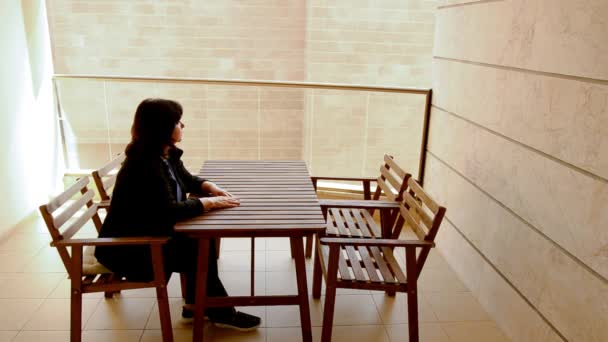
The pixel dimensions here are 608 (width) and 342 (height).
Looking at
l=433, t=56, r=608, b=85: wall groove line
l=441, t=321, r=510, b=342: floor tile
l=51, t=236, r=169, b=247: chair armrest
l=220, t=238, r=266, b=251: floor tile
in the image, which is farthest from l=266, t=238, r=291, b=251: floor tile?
l=433, t=56, r=608, b=85: wall groove line

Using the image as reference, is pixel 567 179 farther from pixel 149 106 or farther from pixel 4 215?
pixel 4 215

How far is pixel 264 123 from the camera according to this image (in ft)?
14.9

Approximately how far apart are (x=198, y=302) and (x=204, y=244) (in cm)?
33

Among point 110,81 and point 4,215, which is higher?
point 110,81

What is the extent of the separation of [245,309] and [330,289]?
76cm

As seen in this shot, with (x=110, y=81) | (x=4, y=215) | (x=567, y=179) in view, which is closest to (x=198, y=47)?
(x=110, y=81)

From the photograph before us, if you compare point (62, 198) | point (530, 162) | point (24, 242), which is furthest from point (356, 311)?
point (24, 242)

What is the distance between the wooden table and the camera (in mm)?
2018

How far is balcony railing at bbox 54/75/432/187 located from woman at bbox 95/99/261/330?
187 cm

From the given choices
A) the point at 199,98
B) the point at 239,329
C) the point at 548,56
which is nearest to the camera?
the point at 548,56

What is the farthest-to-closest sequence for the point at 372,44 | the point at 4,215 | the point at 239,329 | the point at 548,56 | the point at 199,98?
the point at 372,44 → the point at 199,98 → the point at 4,215 → the point at 239,329 → the point at 548,56

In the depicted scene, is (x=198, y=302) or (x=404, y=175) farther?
(x=404, y=175)

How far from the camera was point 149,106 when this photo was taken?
7.00 ft

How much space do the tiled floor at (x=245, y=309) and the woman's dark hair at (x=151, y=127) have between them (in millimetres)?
1045
